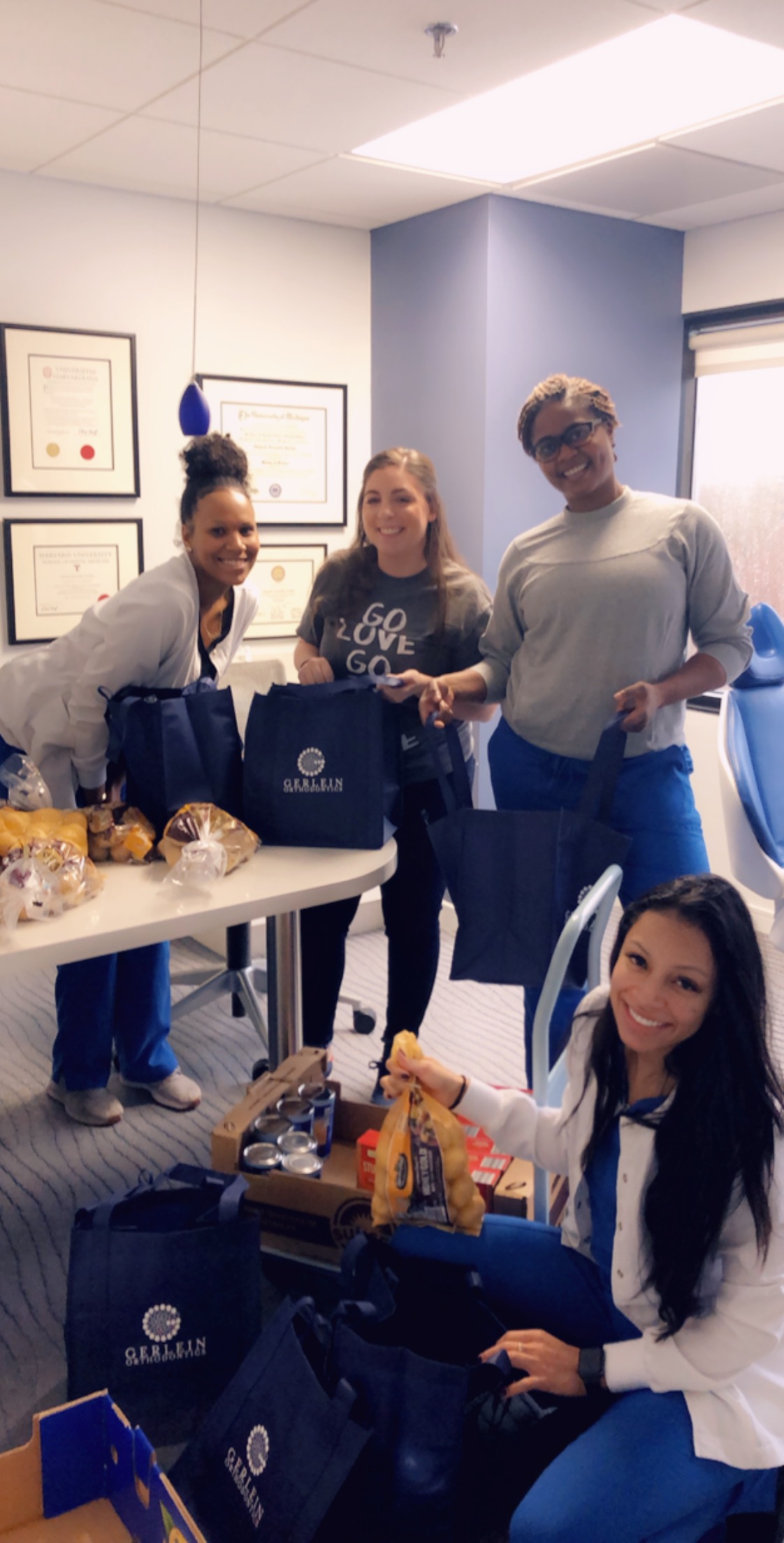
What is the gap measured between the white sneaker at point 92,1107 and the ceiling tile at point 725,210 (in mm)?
3010

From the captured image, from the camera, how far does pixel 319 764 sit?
6.53 feet

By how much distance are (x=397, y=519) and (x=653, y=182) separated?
1.69 meters

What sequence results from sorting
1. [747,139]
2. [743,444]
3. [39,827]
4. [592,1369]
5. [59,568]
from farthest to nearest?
[743,444] < [59,568] < [747,139] < [39,827] < [592,1369]

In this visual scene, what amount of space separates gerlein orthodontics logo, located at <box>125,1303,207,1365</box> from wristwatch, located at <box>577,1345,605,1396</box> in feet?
1.93

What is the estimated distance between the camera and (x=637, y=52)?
2.52 metres

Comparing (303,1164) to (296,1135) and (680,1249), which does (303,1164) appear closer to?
(296,1135)

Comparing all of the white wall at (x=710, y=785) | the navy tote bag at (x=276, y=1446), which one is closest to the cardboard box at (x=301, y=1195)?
the navy tote bag at (x=276, y=1446)

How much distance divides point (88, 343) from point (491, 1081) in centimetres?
229

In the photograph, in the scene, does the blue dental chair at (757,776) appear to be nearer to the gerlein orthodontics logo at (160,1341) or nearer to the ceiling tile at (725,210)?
the ceiling tile at (725,210)

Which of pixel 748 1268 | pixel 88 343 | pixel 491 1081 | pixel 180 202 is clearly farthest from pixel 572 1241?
pixel 180 202

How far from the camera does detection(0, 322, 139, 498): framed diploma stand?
3250 millimetres

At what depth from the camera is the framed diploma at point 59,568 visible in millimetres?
3328

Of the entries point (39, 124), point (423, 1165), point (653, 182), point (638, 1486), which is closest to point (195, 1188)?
point (423, 1165)

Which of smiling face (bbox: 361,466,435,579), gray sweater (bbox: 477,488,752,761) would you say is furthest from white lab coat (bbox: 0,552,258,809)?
gray sweater (bbox: 477,488,752,761)
